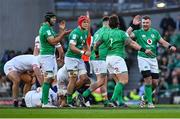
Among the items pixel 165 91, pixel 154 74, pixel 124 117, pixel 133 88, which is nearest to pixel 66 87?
pixel 154 74

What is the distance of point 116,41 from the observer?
20.8 m

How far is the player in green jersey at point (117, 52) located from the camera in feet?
67.5

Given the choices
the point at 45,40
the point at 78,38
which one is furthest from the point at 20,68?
the point at 78,38

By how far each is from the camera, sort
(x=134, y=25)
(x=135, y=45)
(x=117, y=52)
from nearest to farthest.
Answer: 1. (x=135, y=45)
2. (x=117, y=52)
3. (x=134, y=25)

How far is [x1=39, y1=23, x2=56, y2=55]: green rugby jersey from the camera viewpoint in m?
20.8

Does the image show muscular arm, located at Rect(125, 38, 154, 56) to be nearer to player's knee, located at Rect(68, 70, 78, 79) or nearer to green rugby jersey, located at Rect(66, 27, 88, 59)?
green rugby jersey, located at Rect(66, 27, 88, 59)

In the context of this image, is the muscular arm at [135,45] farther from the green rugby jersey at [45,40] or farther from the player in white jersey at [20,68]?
the player in white jersey at [20,68]

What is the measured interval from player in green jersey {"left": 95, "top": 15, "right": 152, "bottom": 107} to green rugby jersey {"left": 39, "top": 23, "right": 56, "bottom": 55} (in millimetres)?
1342

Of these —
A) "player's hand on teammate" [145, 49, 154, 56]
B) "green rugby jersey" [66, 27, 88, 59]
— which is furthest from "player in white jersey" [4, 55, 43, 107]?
"player's hand on teammate" [145, 49, 154, 56]

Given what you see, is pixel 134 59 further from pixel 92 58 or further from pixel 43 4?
pixel 92 58

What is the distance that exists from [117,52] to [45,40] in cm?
176

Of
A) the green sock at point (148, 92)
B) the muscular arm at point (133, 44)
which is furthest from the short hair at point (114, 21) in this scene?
the green sock at point (148, 92)

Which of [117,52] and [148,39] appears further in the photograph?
[148,39]

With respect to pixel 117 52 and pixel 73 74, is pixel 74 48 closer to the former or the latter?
pixel 73 74
